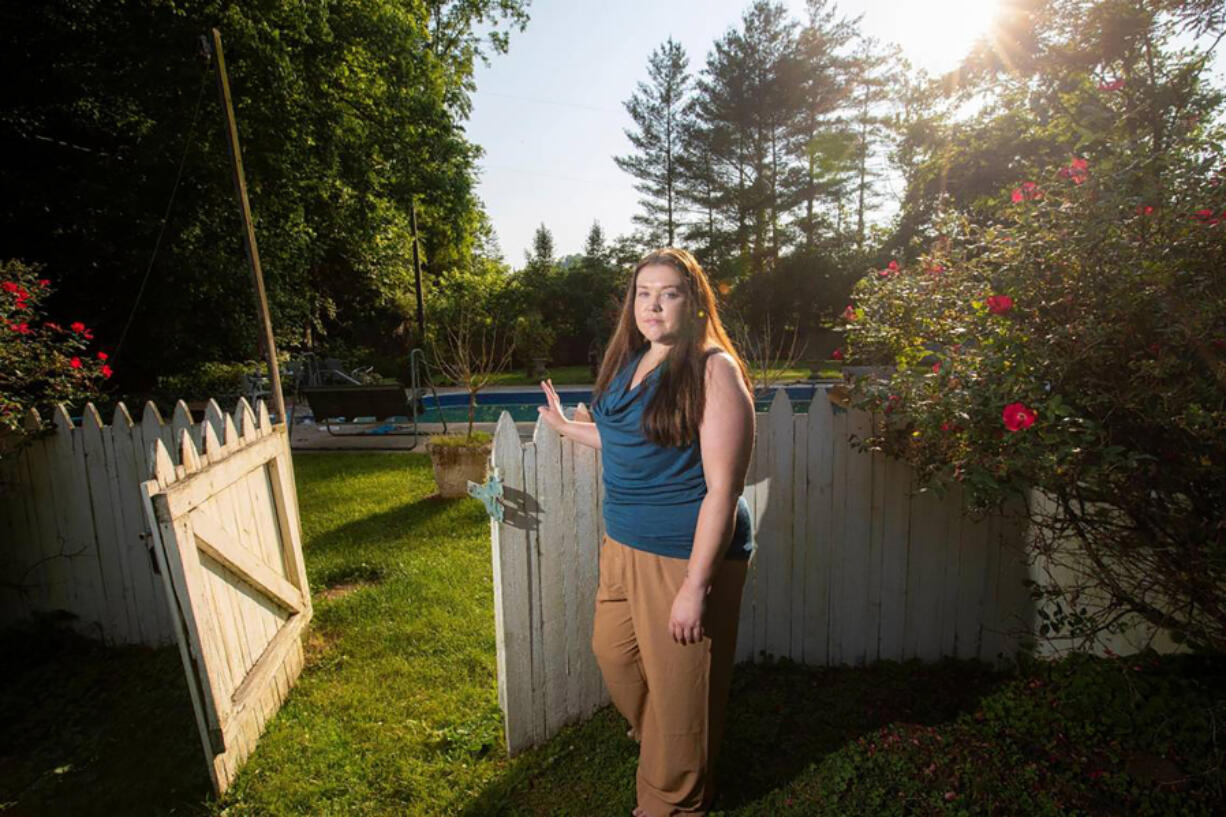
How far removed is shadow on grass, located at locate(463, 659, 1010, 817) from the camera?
2.11m

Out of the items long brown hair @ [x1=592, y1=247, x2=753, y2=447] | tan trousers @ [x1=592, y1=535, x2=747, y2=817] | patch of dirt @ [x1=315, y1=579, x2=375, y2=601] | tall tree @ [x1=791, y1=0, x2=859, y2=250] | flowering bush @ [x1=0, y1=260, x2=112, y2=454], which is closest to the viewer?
long brown hair @ [x1=592, y1=247, x2=753, y2=447]

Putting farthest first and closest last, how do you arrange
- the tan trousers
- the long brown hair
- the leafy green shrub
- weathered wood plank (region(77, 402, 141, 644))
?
the leafy green shrub, weathered wood plank (region(77, 402, 141, 644)), the tan trousers, the long brown hair

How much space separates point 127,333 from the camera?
10.2 metres

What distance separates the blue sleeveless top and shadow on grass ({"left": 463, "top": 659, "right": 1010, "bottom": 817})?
3.22 feet

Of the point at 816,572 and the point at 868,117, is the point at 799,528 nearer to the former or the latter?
the point at 816,572

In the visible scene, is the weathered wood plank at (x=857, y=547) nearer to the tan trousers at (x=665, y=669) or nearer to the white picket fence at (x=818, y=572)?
the white picket fence at (x=818, y=572)

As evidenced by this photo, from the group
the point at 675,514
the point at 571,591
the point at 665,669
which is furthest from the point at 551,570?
the point at 675,514

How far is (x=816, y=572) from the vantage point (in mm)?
2807

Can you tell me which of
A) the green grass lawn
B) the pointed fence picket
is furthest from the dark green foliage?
the pointed fence picket

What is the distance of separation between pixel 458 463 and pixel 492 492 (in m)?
3.57

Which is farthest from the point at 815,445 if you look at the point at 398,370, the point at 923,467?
the point at 398,370

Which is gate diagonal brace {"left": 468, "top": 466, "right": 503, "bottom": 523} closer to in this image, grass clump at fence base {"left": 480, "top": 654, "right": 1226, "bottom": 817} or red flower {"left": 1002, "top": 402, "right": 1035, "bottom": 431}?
grass clump at fence base {"left": 480, "top": 654, "right": 1226, "bottom": 817}

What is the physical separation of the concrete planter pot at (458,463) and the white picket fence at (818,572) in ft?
10.8

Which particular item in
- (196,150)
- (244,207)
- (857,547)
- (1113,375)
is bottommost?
(857,547)
